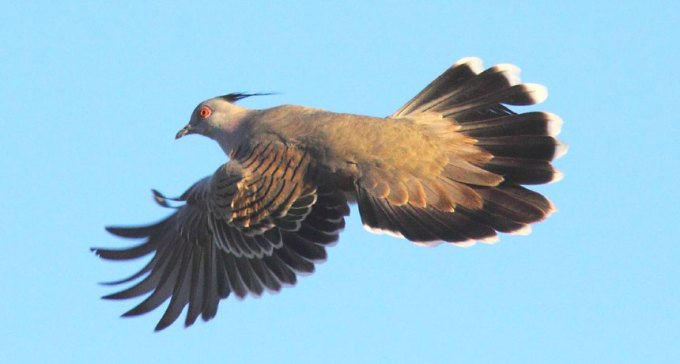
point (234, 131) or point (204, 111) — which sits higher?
point (204, 111)

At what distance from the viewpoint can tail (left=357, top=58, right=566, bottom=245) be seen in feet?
30.5

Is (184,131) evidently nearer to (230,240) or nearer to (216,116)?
(216,116)

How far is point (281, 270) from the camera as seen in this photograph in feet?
32.2

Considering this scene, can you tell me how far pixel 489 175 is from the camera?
9.45 meters

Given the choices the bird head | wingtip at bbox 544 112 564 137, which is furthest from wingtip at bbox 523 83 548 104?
the bird head

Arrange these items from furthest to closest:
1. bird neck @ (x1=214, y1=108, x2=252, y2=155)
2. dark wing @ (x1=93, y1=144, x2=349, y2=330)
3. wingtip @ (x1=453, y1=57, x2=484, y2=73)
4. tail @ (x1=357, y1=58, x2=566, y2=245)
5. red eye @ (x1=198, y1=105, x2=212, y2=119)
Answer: red eye @ (x1=198, y1=105, x2=212, y2=119) → bird neck @ (x1=214, y1=108, x2=252, y2=155) → wingtip @ (x1=453, y1=57, x2=484, y2=73) → dark wing @ (x1=93, y1=144, x2=349, y2=330) → tail @ (x1=357, y1=58, x2=566, y2=245)

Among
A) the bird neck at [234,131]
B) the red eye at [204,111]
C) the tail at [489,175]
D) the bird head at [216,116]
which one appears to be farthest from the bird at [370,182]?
the red eye at [204,111]

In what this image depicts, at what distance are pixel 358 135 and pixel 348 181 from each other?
311 mm

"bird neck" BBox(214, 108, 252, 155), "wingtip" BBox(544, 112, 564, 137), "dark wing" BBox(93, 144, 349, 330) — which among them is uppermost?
"bird neck" BBox(214, 108, 252, 155)

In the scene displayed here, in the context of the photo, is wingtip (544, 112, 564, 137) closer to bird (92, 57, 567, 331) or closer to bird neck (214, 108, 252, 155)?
bird (92, 57, 567, 331)

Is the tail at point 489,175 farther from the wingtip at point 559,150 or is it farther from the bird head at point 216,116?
the bird head at point 216,116

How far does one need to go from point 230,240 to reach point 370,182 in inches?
44.3

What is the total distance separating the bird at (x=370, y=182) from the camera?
9.31 m

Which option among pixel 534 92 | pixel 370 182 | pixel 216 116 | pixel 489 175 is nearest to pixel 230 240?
pixel 370 182
